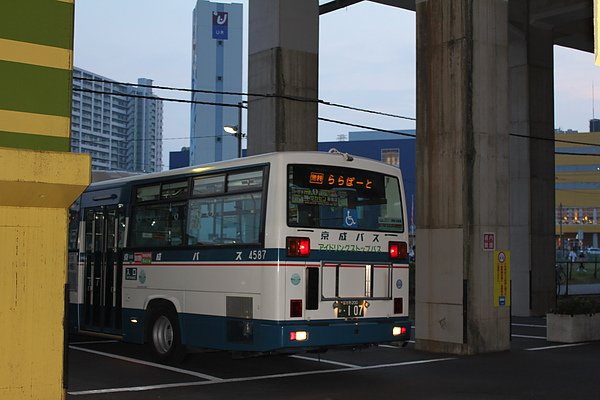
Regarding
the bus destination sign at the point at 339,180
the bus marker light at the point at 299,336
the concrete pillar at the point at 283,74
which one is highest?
the concrete pillar at the point at 283,74

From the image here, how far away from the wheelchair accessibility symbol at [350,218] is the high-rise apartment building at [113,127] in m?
78.5

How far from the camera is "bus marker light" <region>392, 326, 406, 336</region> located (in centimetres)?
1229

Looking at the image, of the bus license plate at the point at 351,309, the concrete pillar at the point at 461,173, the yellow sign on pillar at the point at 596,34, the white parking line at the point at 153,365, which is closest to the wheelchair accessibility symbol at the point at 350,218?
the bus license plate at the point at 351,309

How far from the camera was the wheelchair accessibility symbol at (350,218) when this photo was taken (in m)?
12.0

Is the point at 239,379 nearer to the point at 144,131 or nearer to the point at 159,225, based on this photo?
the point at 159,225

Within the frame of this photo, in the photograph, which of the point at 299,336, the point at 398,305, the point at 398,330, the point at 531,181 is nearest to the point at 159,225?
the point at 299,336

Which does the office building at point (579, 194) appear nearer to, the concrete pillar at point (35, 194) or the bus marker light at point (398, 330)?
the bus marker light at point (398, 330)

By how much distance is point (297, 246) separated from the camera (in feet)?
37.0

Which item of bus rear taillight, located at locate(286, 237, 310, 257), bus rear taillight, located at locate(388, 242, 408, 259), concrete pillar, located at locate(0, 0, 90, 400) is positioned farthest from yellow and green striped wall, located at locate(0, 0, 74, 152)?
bus rear taillight, located at locate(388, 242, 408, 259)

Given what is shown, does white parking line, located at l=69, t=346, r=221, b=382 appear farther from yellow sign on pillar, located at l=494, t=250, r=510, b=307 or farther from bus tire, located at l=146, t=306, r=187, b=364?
yellow sign on pillar, located at l=494, t=250, r=510, b=307

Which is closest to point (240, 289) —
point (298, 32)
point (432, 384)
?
point (432, 384)

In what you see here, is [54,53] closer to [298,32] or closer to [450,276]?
[450,276]

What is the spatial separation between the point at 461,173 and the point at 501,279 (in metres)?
2.35

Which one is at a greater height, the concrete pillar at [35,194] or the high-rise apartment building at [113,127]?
the high-rise apartment building at [113,127]
